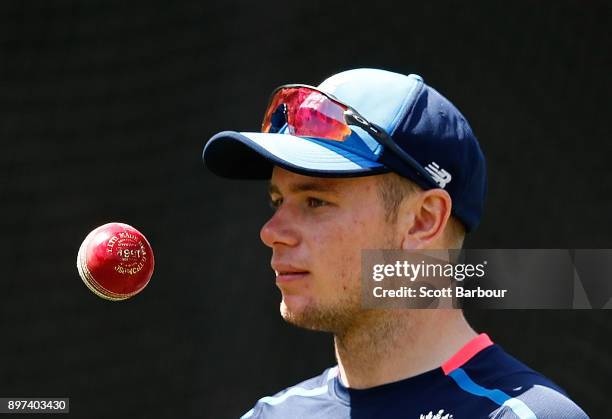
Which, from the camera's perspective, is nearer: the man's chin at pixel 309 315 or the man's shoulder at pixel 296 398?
the man's chin at pixel 309 315

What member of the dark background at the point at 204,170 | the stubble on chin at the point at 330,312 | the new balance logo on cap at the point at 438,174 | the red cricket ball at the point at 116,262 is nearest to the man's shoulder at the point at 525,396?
the stubble on chin at the point at 330,312

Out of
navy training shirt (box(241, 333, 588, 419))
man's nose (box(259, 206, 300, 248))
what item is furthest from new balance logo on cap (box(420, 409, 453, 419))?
man's nose (box(259, 206, 300, 248))

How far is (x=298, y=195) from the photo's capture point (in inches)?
90.5

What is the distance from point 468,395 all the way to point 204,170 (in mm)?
2429

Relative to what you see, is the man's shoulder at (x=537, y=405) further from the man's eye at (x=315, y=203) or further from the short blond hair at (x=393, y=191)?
the man's eye at (x=315, y=203)

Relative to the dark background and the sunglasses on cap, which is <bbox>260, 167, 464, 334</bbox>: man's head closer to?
the sunglasses on cap

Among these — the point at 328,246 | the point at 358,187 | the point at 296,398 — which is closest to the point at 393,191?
the point at 358,187

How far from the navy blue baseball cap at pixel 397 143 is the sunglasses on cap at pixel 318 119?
0.01 meters

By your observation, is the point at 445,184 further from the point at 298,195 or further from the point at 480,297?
the point at 480,297

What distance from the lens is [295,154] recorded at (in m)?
2.23

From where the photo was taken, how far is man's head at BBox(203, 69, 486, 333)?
87.3 inches

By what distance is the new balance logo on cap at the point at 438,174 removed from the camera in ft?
7.38

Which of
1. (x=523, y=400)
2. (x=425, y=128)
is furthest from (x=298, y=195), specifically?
(x=523, y=400)

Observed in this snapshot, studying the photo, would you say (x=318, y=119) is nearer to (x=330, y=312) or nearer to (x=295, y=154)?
(x=295, y=154)
